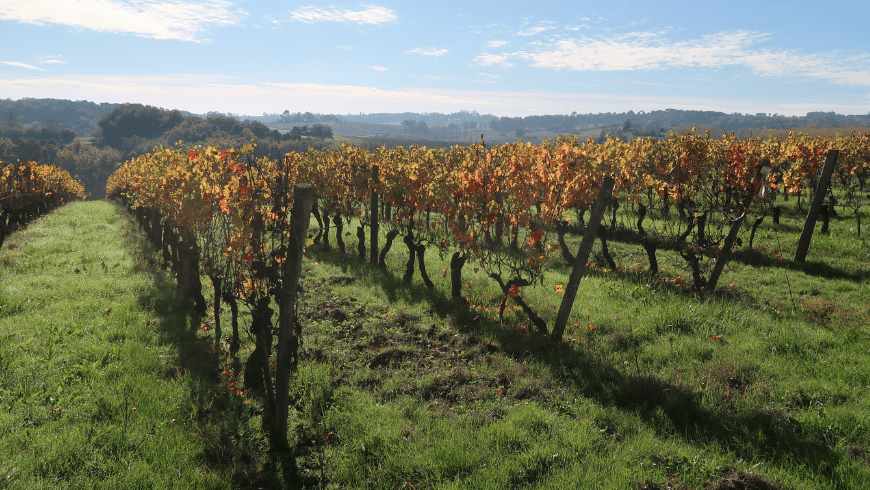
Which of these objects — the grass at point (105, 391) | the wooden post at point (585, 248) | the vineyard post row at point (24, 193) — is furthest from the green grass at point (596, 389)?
the vineyard post row at point (24, 193)

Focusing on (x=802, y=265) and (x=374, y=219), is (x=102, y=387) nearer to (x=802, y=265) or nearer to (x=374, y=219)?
(x=374, y=219)

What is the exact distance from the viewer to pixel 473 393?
5422mm

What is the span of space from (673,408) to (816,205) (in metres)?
9.14

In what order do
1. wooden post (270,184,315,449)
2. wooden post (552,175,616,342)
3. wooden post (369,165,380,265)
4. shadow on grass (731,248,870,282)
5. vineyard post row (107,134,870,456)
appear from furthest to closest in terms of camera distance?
wooden post (369,165,380,265), shadow on grass (731,248,870,282), wooden post (552,175,616,342), vineyard post row (107,134,870,456), wooden post (270,184,315,449)

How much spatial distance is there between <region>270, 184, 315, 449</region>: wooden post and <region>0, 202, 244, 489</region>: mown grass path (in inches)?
24.4

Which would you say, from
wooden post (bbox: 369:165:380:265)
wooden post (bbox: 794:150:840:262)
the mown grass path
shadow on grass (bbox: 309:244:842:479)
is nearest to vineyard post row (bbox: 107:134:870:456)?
wooden post (bbox: 369:165:380:265)

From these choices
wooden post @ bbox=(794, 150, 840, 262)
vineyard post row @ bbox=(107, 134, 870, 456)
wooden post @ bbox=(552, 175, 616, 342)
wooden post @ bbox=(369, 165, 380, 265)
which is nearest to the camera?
vineyard post row @ bbox=(107, 134, 870, 456)

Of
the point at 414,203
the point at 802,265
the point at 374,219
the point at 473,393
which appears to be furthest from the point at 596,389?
the point at 802,265

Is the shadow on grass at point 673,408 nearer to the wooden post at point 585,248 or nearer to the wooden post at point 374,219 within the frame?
the wooden post at point 585,248

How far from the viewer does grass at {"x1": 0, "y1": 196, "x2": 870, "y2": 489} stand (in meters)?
4.04

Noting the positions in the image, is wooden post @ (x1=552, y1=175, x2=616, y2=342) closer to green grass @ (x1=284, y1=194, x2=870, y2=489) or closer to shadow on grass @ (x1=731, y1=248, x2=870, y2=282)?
green grass @ (x1=284, y1=194, x2=870, y2=489)

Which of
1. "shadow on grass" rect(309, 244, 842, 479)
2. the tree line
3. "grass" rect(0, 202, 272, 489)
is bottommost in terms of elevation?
"grass" rect(0, 202, 272, 489)

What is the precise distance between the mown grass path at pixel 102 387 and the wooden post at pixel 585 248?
185 inches

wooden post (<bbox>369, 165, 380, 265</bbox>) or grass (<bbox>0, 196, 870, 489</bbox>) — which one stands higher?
wooden post (<bbox>369, 165, 380, 265</bbox>)
